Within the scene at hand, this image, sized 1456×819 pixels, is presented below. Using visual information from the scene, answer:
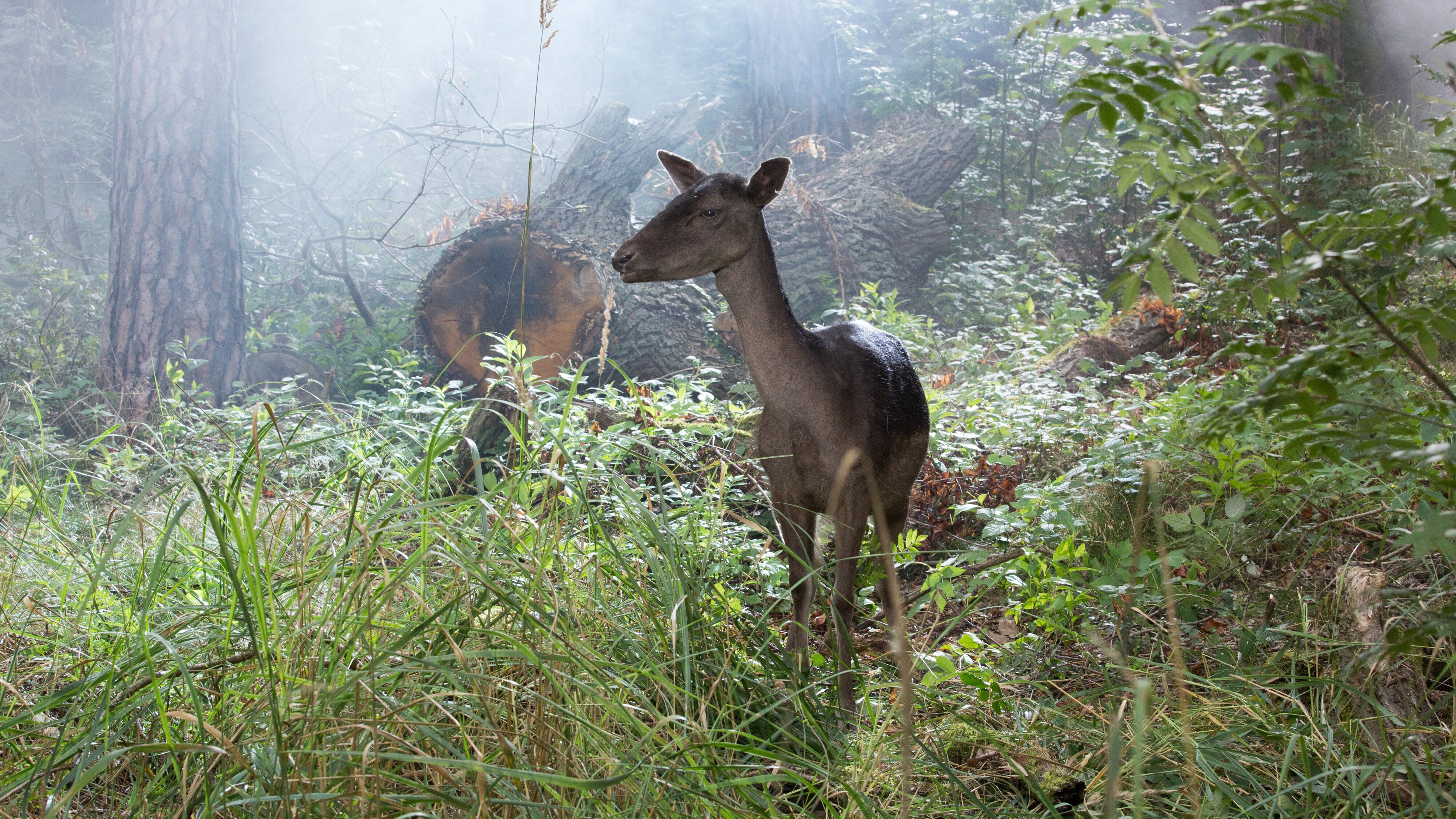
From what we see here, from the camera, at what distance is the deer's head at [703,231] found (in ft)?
9.11

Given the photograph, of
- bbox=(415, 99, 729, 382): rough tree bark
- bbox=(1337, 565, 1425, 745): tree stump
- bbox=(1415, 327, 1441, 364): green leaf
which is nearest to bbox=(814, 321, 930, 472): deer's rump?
bbox=(1337, 565, 1425, 745): tree stump

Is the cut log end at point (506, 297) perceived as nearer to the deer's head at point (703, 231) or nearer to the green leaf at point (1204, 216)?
the deer's head at point (703, 231)

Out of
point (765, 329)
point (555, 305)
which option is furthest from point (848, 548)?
point (555, 305)

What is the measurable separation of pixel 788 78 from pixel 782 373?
1169 centimetres

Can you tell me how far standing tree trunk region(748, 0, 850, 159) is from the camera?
13.3m

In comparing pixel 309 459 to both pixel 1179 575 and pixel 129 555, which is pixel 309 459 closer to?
pixel 129 555

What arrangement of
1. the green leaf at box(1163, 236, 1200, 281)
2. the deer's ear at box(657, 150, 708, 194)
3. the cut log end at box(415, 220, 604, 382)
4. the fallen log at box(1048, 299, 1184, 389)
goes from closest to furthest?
the green leaf at box(1163, 236, 1200, 281) → the deer's ear at box(657, 150, 708, 194) → the fallen log at box(1048, 299, 1184, 389) → the cut log end at box(415, 220, 604, 382)

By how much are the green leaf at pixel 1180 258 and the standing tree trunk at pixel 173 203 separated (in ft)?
24.5

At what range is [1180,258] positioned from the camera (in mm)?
1387

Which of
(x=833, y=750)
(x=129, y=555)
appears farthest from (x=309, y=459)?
(x=833, y=750)

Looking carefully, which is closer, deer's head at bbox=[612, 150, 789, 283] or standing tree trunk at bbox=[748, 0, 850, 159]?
deer's head at bbox=[612, 150, 789, 283]

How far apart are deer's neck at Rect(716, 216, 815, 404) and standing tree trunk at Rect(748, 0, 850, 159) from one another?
35.4 feet

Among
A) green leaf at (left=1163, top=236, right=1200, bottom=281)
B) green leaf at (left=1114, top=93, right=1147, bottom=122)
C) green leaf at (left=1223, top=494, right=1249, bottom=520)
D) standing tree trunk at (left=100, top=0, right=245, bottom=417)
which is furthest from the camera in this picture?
standing tree trunk at (left=100, top=0, right=245, bottom=417)

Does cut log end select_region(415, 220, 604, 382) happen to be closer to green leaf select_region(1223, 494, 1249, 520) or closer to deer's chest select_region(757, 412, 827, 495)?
deer's chest select_region(757, 412, 827, 495)
